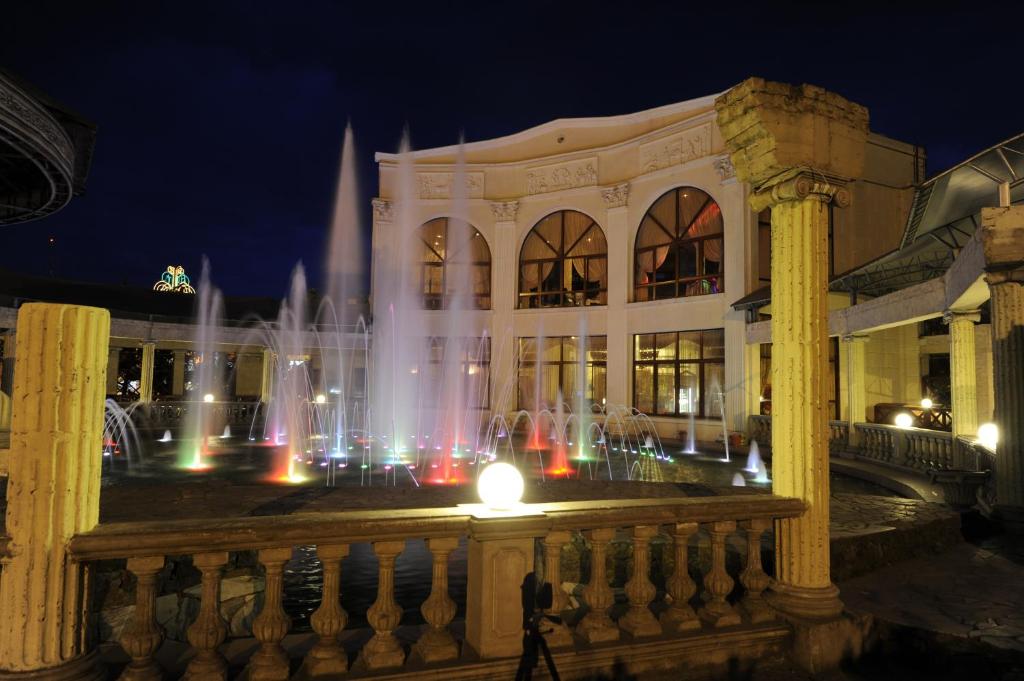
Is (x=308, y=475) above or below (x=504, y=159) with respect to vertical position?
below

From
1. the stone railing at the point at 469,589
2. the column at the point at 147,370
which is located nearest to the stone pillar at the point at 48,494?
the stone railing at the point at 469,589

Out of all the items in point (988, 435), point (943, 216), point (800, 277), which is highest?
point (943, 216)

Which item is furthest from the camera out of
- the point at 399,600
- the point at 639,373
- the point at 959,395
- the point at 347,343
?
the point at 347,343

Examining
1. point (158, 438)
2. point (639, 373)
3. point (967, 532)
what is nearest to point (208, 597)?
point (967, 532)

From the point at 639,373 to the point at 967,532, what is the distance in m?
16.9

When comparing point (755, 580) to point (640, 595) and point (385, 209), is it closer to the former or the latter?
point (640, 595)

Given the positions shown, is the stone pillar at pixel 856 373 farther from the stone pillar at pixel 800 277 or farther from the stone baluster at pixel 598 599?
the stone baluster at pixel 598 599

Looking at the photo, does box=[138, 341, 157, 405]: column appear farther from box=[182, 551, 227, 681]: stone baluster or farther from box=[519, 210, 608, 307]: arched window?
box=[182, 551, 227, 681]: stone baluster

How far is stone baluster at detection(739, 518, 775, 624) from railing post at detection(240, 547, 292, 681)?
306 cm

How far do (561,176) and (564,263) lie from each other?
3590 mm

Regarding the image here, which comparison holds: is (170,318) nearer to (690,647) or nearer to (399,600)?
(399,600)

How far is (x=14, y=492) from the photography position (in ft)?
10.2

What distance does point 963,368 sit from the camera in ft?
38.1

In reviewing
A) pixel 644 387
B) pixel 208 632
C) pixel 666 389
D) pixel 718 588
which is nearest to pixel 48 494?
pixel 208 632
